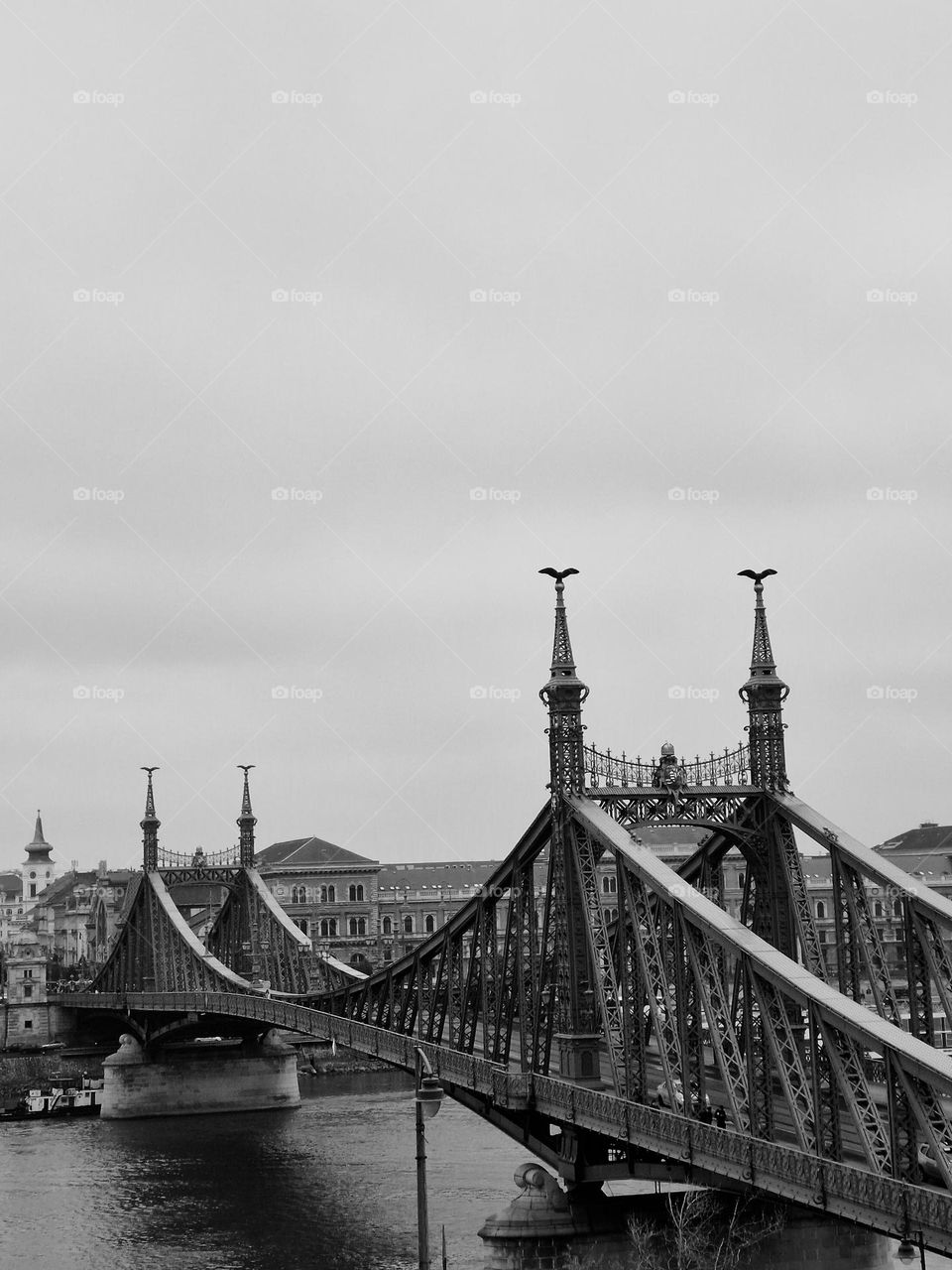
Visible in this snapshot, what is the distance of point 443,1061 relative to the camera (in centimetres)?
6175

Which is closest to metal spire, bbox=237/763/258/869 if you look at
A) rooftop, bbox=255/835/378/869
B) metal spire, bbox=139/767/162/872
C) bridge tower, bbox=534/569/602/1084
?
metal spire, bbox=139/767/162/872

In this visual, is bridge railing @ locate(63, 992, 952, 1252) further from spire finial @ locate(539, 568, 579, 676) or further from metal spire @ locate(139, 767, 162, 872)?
metal spire @ locate(139, 767, 162, 872)

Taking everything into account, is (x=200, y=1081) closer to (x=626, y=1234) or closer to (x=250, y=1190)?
(x=250, y=1190)

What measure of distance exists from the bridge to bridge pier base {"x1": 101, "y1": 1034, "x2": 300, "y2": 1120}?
42956 mm

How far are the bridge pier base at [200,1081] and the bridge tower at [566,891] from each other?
62270 mm

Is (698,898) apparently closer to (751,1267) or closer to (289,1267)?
(751,1267)

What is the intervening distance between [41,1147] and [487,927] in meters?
47.1

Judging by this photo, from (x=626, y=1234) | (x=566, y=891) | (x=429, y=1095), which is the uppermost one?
(x=566, y=891)

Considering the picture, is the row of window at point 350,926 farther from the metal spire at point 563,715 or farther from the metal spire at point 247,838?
the metal spire at point 563,715

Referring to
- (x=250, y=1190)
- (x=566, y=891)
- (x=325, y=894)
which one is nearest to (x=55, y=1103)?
(x=250, y=1190)

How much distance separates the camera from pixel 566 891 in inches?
2172

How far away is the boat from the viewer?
115375 mm

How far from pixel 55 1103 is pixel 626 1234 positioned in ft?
246

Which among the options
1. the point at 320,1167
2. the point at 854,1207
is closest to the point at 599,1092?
the point at 854,1207
